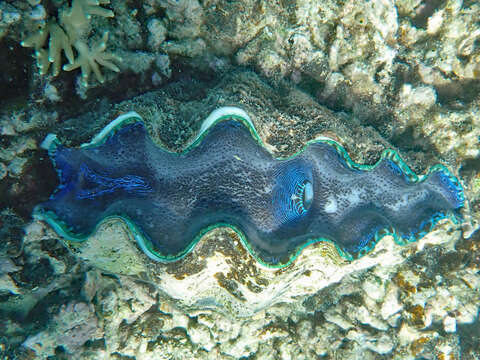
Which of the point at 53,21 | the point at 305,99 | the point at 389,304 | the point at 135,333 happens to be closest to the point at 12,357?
the point at 135,333

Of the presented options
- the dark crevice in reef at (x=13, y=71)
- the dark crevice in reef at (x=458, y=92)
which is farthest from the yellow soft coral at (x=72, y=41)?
the dark crevice in reef at (x=458, y=92)

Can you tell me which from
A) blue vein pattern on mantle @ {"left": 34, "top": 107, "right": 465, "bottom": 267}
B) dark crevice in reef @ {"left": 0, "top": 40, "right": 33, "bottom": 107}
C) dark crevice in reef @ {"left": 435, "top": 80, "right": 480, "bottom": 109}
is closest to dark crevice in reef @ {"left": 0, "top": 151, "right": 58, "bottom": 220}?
blue vein pattern on mantle @ {"left": 34, "top": 107, "right": 465, "bottom": 267}

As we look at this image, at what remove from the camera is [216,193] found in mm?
2781

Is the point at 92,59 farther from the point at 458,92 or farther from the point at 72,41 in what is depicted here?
the point at 458,92

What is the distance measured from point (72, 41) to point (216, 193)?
1.84 meters

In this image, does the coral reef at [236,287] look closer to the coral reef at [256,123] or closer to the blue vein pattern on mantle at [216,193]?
the coral reef at [256,123]

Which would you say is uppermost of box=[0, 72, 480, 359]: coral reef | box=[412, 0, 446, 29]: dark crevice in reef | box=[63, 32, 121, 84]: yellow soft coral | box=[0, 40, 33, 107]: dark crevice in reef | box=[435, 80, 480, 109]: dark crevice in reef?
box=[412, 0, 446, 29]: dark crevice in reef

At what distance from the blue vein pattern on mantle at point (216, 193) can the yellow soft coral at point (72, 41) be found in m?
0.56

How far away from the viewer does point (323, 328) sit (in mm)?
3834

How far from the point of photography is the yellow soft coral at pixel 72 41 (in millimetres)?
2342

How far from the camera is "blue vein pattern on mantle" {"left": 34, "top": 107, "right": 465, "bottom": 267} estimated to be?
2.71m

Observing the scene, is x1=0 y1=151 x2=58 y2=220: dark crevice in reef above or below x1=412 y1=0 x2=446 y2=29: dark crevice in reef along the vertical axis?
below

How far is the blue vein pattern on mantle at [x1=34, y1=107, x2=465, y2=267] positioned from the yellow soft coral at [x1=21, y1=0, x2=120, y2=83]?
0.56 metres

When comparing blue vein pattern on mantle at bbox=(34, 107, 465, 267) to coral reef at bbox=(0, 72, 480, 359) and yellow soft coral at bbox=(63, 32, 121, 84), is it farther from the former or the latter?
yellow soft coral at bbox=(63, 32, 121, 84)
